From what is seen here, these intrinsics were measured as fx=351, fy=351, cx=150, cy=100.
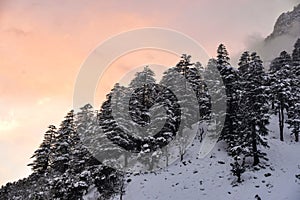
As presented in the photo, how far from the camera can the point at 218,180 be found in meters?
40.3

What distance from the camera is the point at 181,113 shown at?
5181 centimetres

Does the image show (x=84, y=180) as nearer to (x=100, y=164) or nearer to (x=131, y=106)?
(x=100, y=164)

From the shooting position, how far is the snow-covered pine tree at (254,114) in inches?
1606

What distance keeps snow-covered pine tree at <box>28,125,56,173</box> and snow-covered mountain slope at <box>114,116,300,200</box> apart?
1730 cm

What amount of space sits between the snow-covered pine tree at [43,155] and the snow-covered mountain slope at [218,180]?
1730 centimetres

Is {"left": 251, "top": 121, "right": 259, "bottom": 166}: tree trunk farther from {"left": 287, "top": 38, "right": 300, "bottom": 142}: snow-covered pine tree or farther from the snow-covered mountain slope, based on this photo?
{"left": 287, "top": 38, "right": 300, "bottom": 142}: snow-covered pine tree

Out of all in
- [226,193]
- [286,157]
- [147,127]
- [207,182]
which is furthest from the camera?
[147,127]

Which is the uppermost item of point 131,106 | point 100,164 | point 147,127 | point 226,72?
point 226,72

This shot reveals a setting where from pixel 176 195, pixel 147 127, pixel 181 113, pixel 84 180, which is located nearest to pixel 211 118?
pixel 181 113

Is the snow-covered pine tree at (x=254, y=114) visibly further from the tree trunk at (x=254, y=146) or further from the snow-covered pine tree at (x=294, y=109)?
the snow-covered pine tree at (x=294, y=109)

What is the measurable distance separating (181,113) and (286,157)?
15627 mm

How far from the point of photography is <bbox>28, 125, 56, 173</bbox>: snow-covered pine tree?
54.7 m

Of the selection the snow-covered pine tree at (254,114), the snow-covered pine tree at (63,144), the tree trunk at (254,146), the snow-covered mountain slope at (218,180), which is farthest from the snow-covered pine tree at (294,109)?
the snow-covered pine tree at (63,144)

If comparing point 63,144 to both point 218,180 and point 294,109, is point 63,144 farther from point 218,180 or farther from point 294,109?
point 294,109
